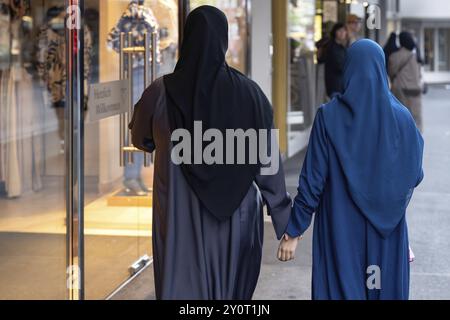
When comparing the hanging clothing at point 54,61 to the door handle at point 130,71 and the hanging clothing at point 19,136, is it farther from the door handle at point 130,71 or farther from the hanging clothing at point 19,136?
the door handle at point 130,71

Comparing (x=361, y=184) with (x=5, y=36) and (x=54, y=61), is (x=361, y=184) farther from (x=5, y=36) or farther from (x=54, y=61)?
(x=5, y=36)

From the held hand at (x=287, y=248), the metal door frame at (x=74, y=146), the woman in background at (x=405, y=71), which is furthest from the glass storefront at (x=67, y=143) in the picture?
the woman in background at (x=405, y=71)

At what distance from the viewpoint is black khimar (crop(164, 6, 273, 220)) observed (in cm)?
366

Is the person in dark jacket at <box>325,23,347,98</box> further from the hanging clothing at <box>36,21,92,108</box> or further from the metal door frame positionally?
the metal door frame

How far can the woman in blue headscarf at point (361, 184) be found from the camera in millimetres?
3584

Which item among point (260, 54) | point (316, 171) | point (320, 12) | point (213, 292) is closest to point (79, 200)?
point (213, 292)

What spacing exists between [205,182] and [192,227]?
0.23 metres

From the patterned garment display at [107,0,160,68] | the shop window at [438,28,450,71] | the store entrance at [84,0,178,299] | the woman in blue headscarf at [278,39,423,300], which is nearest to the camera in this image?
the woman in blue headscarf at [278,39,423,300]

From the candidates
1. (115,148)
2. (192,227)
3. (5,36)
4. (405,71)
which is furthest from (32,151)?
(405,71)

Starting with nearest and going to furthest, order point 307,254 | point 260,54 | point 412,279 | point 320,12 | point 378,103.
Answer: point 378,103
point 412,279
point 307,254
point 260,54
point 320,12

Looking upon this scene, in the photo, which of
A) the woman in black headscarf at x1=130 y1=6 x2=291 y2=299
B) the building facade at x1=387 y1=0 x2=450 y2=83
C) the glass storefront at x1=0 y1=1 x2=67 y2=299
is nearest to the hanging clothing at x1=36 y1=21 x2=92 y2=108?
the glass storefront at x1=0 y1=1 x2=67 y2=299

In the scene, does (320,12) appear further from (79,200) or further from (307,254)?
(79,200)

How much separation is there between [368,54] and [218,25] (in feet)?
2.13
